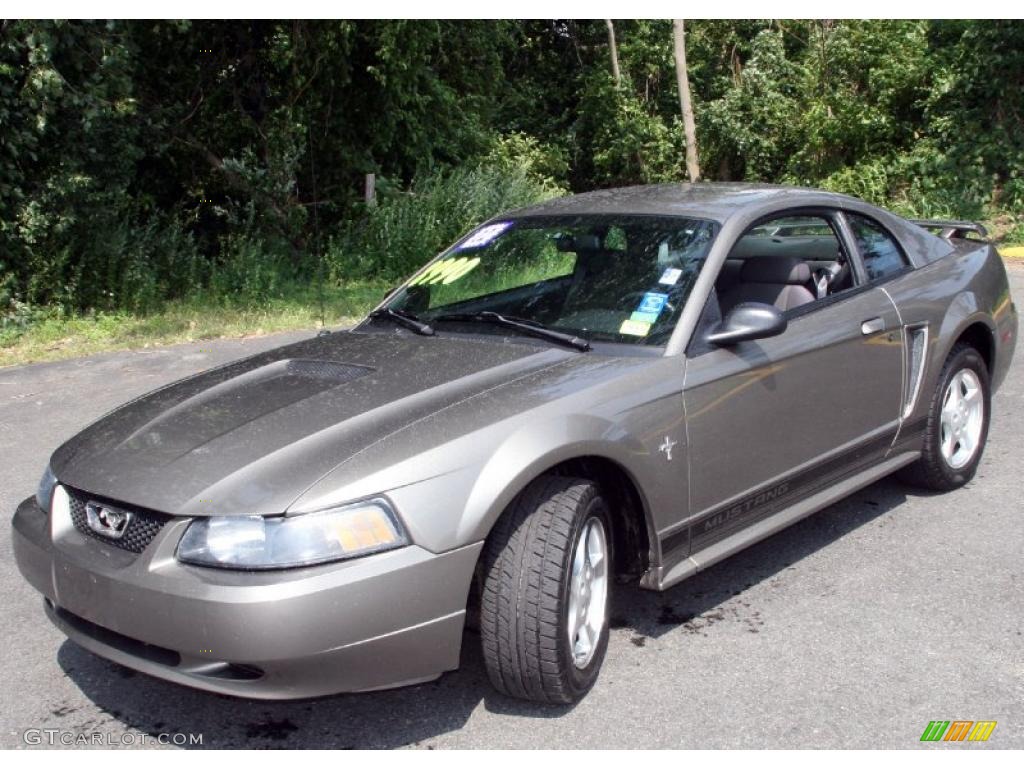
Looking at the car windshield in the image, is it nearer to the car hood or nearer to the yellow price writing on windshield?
the yellow price writing on windshield

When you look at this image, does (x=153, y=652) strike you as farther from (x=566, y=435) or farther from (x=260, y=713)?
(x=566, y=435)

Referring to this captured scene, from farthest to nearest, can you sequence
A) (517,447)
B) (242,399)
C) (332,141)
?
(332,141)
(242,399)
(517,447)

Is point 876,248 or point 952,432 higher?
point 876,248

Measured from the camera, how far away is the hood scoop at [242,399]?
3.46 m

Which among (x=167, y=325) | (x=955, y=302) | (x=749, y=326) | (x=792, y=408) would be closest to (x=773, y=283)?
(x=792, y=408)

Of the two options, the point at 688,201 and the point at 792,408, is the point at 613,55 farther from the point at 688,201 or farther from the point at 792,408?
the point at 792,408

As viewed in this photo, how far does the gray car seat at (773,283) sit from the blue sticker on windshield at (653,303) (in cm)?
64

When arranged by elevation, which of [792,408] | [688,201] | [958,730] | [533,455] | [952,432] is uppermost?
[688,201]

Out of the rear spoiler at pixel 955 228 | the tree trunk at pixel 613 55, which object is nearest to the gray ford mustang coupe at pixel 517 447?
the rear spoiler at pixel 955 228

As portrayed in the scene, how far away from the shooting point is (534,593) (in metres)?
3.14

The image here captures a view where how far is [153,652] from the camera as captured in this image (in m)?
3.04

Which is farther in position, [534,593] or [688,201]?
[688,201]

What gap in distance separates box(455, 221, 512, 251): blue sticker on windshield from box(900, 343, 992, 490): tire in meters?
2.08

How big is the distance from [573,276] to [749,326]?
2.58 feet
